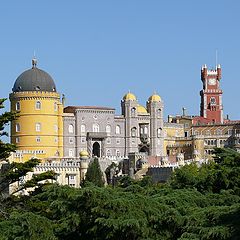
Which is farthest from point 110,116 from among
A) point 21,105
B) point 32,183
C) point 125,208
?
point 125,208

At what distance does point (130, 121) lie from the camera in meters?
87.2

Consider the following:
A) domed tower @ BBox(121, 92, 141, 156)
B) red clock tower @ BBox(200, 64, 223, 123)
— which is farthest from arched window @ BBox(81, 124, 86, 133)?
red clock tower @ BBox(200, 64, 223, 123)

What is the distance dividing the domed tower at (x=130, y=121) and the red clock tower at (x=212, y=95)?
18.7m

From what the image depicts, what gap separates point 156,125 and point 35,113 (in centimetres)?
1408

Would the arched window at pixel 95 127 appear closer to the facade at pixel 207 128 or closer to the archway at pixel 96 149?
the archway at pixel 96 149

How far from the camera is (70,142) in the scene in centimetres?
8356

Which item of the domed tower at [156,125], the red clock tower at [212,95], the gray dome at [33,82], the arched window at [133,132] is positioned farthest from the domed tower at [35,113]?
the red clock tower at [212,95]

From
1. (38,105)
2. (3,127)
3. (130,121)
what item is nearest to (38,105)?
(38,105)

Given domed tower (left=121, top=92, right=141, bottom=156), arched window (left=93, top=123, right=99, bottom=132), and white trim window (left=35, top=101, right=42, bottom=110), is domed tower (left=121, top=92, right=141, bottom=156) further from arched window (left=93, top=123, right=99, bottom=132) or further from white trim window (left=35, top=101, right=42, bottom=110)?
white trim window (left=35, top=101, right=42, bottom=110)

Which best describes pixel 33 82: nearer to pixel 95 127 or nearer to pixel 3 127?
pixel 95 127

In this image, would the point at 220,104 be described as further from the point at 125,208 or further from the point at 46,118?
the point at 125,208

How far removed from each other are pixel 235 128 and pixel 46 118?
84.6ft

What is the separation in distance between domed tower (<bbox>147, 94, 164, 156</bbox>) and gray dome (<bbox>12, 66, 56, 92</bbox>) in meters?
12.3

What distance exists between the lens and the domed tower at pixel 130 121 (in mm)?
87062
